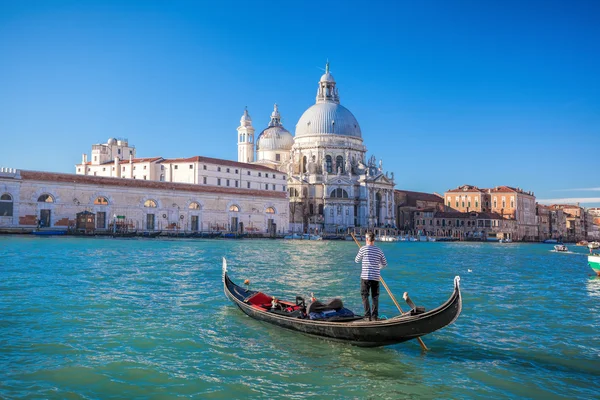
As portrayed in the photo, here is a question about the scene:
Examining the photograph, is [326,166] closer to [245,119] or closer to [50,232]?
[245,119]

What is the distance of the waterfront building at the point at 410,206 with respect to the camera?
82.1 meters

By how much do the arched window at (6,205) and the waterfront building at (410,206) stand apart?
173 feet

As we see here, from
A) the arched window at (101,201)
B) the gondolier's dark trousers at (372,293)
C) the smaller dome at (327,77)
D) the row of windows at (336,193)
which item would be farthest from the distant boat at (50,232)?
the smaller dome at (327,77)

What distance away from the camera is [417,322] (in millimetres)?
8086

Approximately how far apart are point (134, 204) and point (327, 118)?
33136 millimetres

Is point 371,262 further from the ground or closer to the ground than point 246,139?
closer to the ground

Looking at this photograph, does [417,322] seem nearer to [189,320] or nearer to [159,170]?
[189,320]

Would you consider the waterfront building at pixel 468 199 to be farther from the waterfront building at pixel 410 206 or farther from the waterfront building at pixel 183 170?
the waterfront building at pixel 183 170

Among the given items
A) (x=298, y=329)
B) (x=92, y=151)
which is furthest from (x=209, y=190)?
(x=298, y=329)

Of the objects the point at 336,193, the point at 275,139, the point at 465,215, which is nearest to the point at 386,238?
the point at 336,193

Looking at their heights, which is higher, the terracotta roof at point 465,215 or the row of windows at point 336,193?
the row of windows at point 336,193

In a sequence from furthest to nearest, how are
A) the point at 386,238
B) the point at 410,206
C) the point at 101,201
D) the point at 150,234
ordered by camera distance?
the point at 410,206
the point at 386,238
the point at 150,234
the point at 101,201

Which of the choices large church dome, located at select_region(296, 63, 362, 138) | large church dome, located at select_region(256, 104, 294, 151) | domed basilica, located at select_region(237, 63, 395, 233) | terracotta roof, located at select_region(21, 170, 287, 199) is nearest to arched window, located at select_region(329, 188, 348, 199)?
domed basilica, located at select_region(237, 63, 395, 233)

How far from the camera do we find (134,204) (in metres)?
46.5
